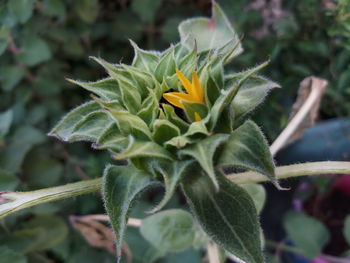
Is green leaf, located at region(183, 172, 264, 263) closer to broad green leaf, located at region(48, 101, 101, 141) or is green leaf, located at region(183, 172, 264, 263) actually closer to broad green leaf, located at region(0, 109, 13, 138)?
broad green leaf, located at region(48, 101, 101, 141)

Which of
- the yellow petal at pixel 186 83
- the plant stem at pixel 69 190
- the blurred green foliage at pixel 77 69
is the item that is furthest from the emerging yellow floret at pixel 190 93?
the blurred green foliage at pixel 77 69

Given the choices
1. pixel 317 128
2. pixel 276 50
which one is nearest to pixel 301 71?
pixel 276 50

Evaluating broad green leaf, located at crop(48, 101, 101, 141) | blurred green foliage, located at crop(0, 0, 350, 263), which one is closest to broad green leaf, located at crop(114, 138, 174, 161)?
broad green leaf, located at crop(48, 101, 101, 141)

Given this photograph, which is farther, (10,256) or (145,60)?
(10,256)

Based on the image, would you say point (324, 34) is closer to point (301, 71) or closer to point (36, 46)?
point (301, 71)

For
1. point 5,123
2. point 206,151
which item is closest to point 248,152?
point 206,151

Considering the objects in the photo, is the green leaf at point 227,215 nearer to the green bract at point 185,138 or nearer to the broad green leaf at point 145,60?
the green bract at point 185,138

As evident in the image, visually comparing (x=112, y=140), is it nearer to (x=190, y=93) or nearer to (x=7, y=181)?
(x=190, y=93)
